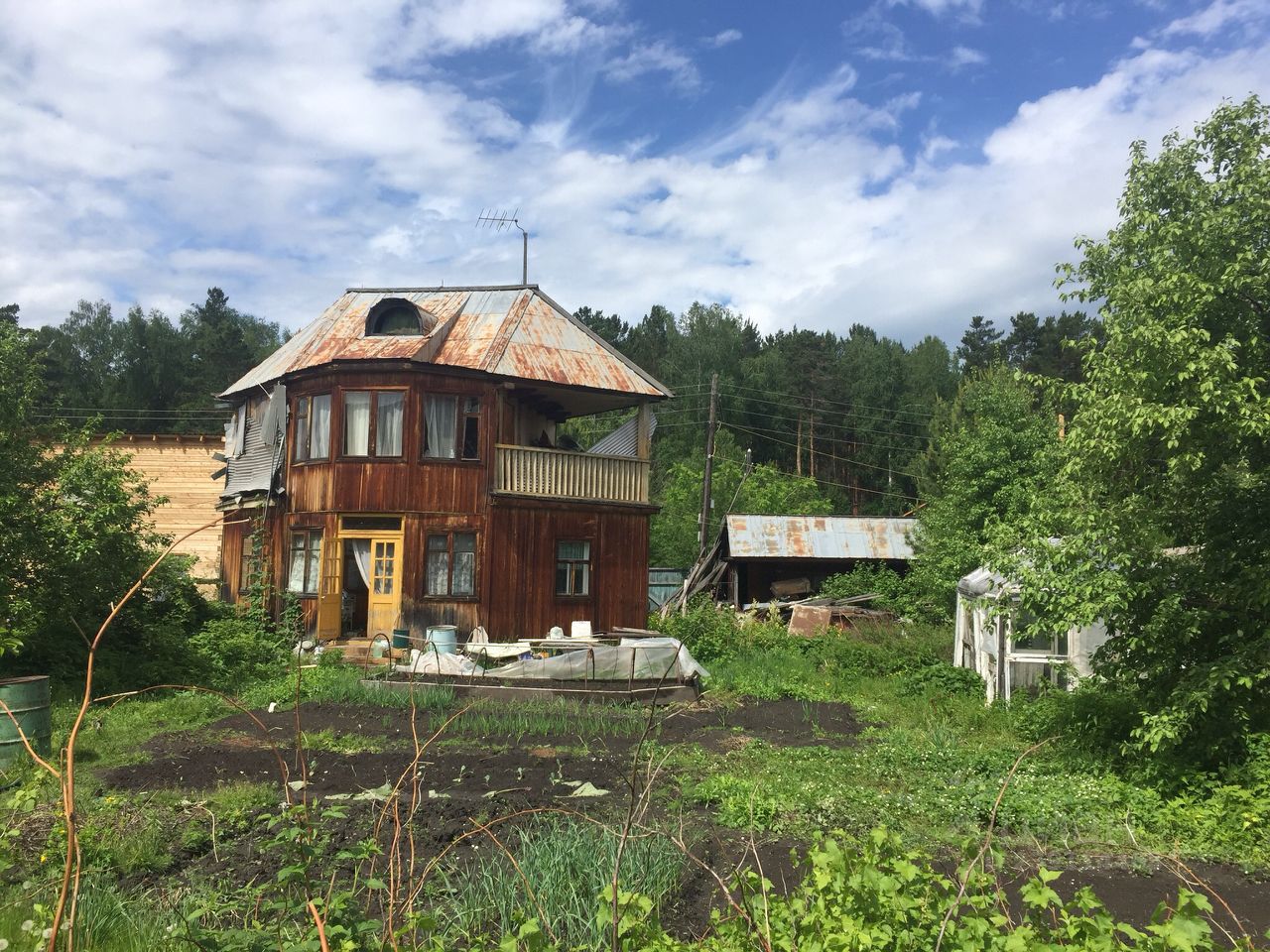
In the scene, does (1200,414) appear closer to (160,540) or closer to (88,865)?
(88,865)

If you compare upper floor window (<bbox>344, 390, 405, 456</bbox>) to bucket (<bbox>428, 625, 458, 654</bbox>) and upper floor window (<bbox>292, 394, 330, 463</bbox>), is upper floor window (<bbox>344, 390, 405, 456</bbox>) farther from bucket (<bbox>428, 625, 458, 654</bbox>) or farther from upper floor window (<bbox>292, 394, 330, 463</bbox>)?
bucket (<bbox>428, 625, 458, 654</bbox>)

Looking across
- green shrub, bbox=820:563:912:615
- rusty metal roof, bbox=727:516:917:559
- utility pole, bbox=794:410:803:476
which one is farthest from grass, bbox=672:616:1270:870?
utility pole, bbox=794:410:803:476

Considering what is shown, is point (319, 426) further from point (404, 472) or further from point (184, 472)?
point (184, 472)

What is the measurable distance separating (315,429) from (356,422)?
43.5 inches

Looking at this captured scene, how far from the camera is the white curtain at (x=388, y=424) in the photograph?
19812mm

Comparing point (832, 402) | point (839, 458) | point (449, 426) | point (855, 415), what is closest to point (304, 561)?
point (449, 426)

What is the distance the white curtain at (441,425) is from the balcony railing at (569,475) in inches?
41.1

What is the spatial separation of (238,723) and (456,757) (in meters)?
4.16

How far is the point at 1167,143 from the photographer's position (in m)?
9.73

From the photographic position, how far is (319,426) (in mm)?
20422

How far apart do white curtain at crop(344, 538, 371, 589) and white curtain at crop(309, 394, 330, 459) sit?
1.98m

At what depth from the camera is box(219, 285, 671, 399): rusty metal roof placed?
2052 centimetres

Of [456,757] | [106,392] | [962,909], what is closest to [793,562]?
[456,757]

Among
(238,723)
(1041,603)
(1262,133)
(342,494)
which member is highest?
(1262,133)
